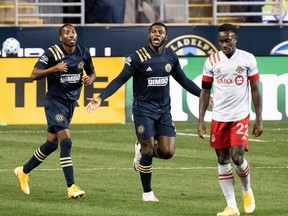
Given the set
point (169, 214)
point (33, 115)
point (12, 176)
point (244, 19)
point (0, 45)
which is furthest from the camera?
point (244, 19)

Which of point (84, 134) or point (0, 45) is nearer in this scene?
point (84, 134)

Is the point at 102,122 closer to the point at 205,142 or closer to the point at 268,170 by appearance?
the point at 205,142

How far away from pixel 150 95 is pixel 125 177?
8.57 feet

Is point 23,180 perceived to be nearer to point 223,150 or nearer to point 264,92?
point 223,150

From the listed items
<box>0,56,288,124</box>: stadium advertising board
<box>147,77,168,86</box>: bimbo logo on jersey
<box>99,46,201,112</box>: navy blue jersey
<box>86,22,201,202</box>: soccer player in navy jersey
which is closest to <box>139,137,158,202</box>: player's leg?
<box>86,22,201,202</box>: soccer player in navy jersey

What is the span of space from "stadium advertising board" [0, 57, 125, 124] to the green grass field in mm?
526

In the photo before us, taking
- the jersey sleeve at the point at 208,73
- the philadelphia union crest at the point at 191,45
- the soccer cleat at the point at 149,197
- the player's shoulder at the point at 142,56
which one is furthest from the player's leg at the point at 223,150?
the philadelphia union crest at the point at 191,45

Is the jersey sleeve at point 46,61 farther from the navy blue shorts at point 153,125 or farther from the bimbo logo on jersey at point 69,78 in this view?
the navy blue shorts at point 153,125

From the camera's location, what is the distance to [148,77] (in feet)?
46.9

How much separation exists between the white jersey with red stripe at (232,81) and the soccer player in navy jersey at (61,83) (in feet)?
7.99

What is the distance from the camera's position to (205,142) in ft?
72.7

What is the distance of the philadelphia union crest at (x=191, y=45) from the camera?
93.8 feet

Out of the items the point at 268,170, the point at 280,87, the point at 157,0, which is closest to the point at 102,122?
the point at 280,87

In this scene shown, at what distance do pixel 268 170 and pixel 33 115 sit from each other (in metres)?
A: 8.83
